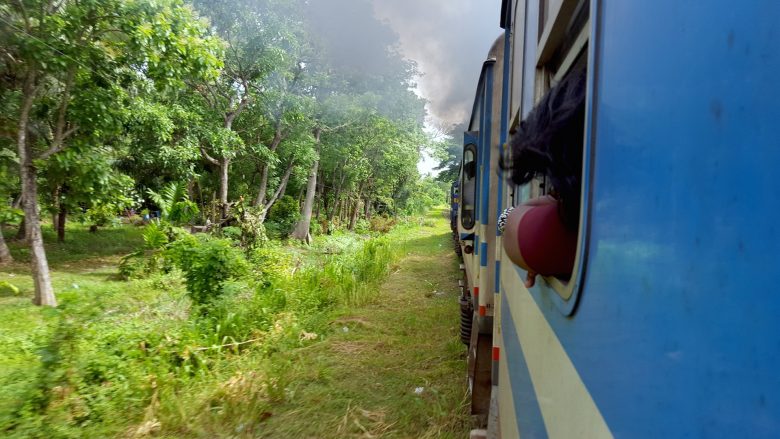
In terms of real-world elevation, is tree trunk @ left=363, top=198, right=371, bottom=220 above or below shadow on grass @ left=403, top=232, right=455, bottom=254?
above

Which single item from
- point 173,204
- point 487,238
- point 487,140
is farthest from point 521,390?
point 173,204

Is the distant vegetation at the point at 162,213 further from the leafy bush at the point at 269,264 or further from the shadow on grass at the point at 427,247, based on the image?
the shadow on grass at the point at 427,247

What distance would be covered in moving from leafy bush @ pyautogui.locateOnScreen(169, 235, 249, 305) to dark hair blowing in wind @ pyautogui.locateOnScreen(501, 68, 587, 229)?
5.32 meters

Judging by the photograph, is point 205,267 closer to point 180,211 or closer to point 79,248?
point 180,211

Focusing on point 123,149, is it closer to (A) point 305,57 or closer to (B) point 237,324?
(A) point 305,57

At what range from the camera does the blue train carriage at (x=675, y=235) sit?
32 centimetres

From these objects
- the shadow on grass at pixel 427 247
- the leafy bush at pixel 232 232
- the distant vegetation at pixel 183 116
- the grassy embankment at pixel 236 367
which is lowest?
the grassy embankment at pixel 236 367

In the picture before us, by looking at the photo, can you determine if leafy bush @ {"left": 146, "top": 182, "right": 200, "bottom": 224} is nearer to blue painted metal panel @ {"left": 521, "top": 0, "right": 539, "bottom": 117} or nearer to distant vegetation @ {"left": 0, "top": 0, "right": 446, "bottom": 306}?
distant vegetation @ {"left": 0, "top": 0, "right": 446, "bottom": 306}

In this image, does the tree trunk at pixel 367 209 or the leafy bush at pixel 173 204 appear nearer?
the leafy bush at pixel 173 204

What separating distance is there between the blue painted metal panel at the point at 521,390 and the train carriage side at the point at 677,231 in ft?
0.82

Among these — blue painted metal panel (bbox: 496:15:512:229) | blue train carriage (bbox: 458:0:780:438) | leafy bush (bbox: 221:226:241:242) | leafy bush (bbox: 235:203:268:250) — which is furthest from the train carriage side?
leafy bush (bbox: 235:203:268:250)

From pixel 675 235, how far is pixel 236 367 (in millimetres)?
4501

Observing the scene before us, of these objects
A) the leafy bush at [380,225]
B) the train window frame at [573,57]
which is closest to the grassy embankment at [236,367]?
the train window frame at [573,57]

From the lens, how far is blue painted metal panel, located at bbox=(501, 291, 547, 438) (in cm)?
115
